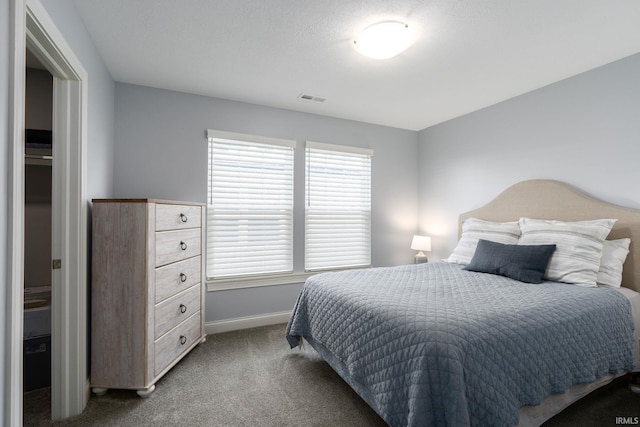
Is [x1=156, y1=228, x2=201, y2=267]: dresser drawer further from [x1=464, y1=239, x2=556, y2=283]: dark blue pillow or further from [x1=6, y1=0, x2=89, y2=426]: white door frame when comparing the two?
[x1=464, y1=239, x2=556, y2=283]: dark blue pillow

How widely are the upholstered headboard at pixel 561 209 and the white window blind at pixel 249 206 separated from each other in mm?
2150

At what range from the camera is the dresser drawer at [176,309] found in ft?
7.06

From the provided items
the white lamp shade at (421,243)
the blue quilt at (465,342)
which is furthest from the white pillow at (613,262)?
the white lamp shade at (421,243)

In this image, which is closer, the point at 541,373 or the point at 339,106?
the point at 541,373

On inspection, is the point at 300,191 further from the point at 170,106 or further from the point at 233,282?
the point at 170,106

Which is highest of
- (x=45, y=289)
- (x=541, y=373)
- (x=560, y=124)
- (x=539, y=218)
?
(x=560, y=124)

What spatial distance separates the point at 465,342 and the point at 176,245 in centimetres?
208

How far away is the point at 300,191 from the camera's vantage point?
3.45 metres

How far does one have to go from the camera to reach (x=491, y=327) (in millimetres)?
1408

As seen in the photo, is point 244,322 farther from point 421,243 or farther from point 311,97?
point 311,97

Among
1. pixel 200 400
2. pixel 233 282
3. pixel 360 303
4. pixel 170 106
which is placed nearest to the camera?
pixel 360 303

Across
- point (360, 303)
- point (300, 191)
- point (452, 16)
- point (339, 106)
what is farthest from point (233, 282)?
point (452, 16)

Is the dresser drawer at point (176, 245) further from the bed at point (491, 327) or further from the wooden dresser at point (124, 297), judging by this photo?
the bed at point (491, 327)

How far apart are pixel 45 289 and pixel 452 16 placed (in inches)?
140
